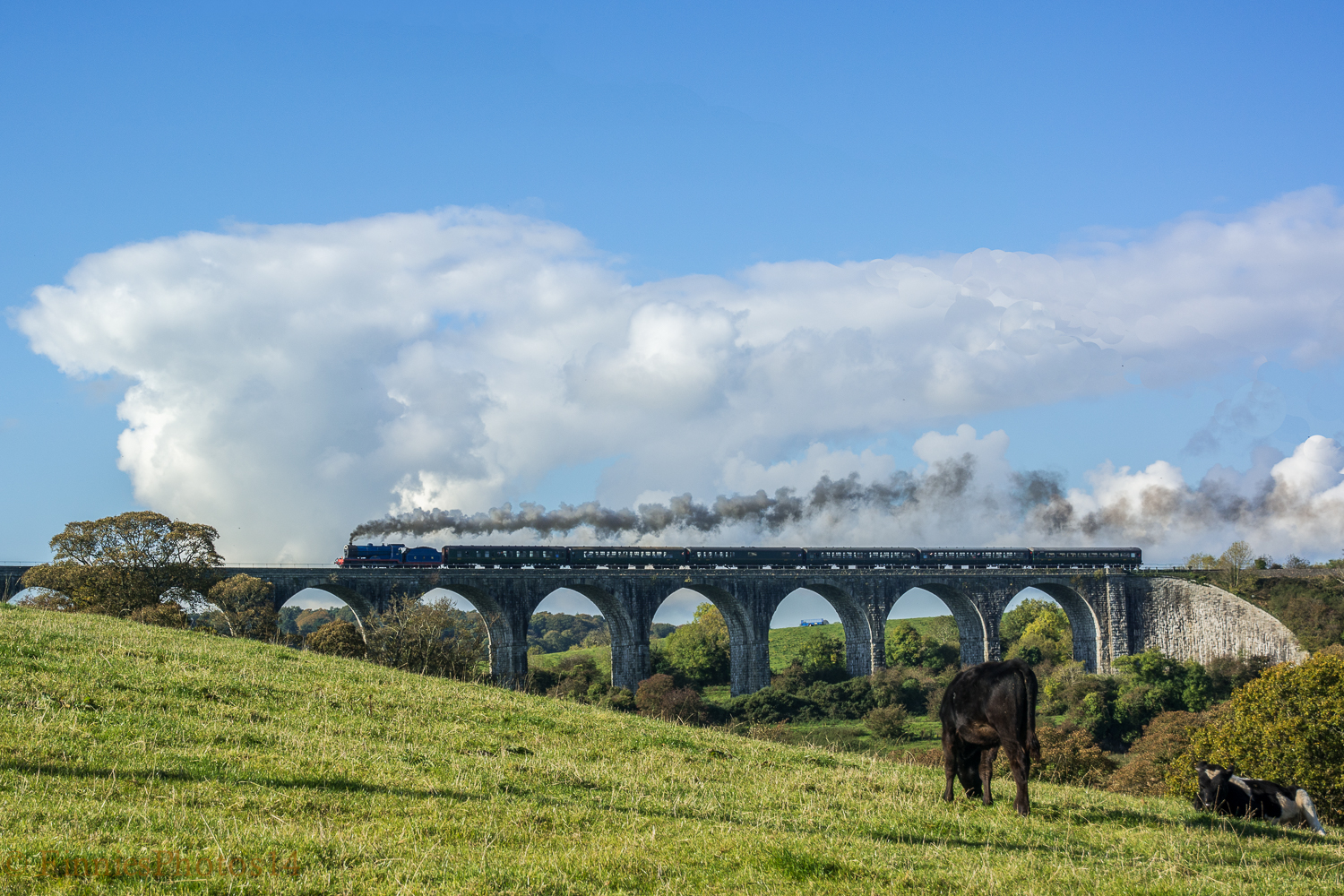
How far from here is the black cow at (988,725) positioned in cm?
1016

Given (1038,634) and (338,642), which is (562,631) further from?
(338,642)

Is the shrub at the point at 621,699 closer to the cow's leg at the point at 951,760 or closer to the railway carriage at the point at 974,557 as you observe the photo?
the railway carriage at the point at 974,557

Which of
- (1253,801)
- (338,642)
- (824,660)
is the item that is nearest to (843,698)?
(824,660)

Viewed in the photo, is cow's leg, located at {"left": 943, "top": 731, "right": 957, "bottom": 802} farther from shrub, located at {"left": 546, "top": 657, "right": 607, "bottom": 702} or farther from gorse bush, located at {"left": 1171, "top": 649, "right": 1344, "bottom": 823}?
shrub, located at {"left": 546, "top": 657, "right": 607, "bottom": 702}

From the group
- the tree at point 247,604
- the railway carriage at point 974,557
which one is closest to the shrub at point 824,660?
the railway carriage at point 974,557

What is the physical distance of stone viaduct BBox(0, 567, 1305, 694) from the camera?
4781 cm

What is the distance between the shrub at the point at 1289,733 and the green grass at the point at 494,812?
53.4 ft

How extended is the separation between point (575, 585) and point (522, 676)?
19.4 ft

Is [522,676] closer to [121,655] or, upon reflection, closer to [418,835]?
[121,655]

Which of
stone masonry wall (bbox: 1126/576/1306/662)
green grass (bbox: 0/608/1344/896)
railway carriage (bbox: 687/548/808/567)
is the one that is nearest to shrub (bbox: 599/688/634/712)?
railway carriage (bbox: 687/548/808/567)

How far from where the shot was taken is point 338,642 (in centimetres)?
3556

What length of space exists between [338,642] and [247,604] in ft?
26.8

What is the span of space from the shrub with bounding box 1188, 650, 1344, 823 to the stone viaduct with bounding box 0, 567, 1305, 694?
29.3 metres

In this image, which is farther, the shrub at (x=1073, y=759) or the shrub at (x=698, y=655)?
the shrub at (x=698, y=655)
